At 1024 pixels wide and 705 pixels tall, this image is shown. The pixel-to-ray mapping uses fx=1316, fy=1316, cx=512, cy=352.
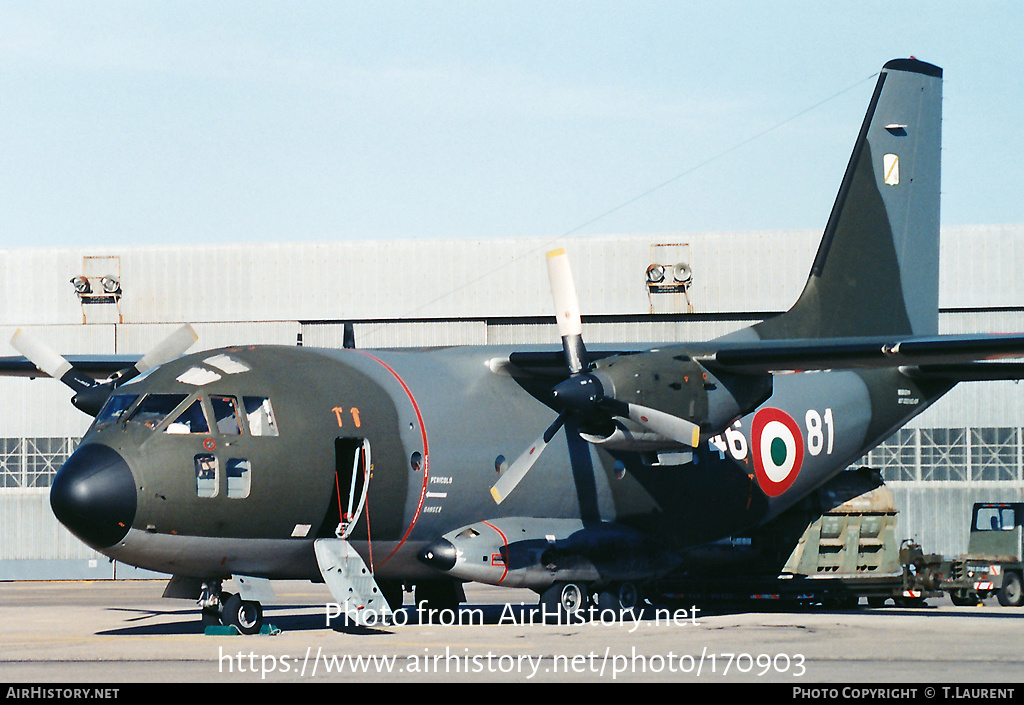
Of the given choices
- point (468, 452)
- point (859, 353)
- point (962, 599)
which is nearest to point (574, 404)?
point (468, 452)

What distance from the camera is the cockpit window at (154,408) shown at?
15.1m

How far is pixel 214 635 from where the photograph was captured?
50.1 ft

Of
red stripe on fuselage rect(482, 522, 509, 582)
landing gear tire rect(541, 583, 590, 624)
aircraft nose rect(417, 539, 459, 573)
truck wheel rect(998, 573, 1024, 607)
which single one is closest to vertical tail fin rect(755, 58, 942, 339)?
truck wheel rect(998, 573, 1024, 607)

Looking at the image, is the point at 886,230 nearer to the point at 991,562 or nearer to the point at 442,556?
the point at 991,562

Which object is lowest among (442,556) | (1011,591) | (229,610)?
(1011,591)

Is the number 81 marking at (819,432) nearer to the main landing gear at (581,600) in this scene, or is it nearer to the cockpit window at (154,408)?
the main landing gear at (581,600)

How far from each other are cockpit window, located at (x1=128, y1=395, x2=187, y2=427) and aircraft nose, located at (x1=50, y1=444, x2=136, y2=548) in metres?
0.66

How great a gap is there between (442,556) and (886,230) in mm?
10844

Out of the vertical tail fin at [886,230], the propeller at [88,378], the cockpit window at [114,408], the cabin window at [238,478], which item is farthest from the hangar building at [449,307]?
the cockpit window at [114,408]

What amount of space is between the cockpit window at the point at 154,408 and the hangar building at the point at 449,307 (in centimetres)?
2249

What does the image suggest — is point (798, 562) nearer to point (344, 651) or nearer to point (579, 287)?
point (344, 651)

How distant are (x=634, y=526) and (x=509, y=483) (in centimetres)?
273

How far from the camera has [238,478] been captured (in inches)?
603

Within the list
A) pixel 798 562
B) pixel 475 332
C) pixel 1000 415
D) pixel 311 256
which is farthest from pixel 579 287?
pixel 798 562
